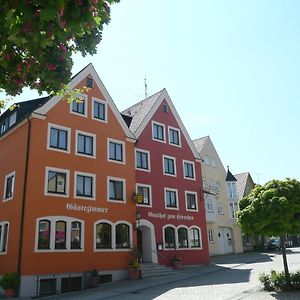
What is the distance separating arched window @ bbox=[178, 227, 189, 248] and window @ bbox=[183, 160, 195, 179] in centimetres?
474

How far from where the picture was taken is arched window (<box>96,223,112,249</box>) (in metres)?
23.8

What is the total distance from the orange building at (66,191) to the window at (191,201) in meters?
6.95

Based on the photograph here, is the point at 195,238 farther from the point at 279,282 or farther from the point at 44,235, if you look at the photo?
the point at 279,282

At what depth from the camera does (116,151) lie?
88.2 feet

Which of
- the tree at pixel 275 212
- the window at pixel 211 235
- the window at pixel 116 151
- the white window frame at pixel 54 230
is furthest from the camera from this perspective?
the window at pixel 211 235

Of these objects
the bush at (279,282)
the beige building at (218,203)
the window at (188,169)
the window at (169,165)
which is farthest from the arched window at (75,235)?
the beige building at (218,203)

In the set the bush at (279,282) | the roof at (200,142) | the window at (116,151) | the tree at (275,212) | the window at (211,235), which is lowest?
the bush at (279,282)

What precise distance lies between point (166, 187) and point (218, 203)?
16.4 metres

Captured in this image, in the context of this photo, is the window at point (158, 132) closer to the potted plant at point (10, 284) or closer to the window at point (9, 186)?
the window at point (9, 186)

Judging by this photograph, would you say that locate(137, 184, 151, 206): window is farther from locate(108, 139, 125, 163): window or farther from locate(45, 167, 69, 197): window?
locate(45, 167, 69, 197): window

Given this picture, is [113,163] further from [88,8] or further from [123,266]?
[88,8]

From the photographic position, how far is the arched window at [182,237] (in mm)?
30198

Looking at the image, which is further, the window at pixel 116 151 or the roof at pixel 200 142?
the roof at pixel 200 142

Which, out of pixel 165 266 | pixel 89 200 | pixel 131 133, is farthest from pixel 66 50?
pixel 165 266
